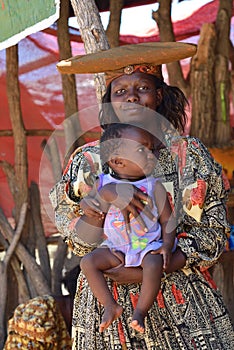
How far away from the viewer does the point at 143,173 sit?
2.91 metres

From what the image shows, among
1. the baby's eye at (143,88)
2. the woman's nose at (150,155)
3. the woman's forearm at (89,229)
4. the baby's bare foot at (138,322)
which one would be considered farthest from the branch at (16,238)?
the baby's bare foot at (138,322)

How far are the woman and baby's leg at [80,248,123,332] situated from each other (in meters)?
0.06

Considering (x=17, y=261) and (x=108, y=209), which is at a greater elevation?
(x=108, y=209)

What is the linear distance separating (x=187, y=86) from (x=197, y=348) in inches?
119

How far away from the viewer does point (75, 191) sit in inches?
123

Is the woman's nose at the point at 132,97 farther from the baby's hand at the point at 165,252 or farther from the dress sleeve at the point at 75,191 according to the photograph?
the baby's hand at the point at 165,252

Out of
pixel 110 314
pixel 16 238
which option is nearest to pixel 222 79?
pixel 16 238

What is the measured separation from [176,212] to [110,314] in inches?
21.3

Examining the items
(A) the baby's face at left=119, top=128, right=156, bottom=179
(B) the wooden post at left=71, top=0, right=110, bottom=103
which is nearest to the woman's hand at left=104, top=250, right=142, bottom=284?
(A) the baby's face at left=119, top=128, right=156, bottom=179

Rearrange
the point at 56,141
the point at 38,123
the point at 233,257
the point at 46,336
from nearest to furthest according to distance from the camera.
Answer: the point at 46,336 → the point at 233,257 → the point at 56,141 → the point at 38,123

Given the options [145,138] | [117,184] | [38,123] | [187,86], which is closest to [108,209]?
[117,184]

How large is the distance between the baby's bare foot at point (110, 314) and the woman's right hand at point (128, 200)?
0.99 feet

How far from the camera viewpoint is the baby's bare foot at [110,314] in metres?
2.76

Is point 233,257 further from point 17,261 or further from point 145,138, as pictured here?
point 145,138
